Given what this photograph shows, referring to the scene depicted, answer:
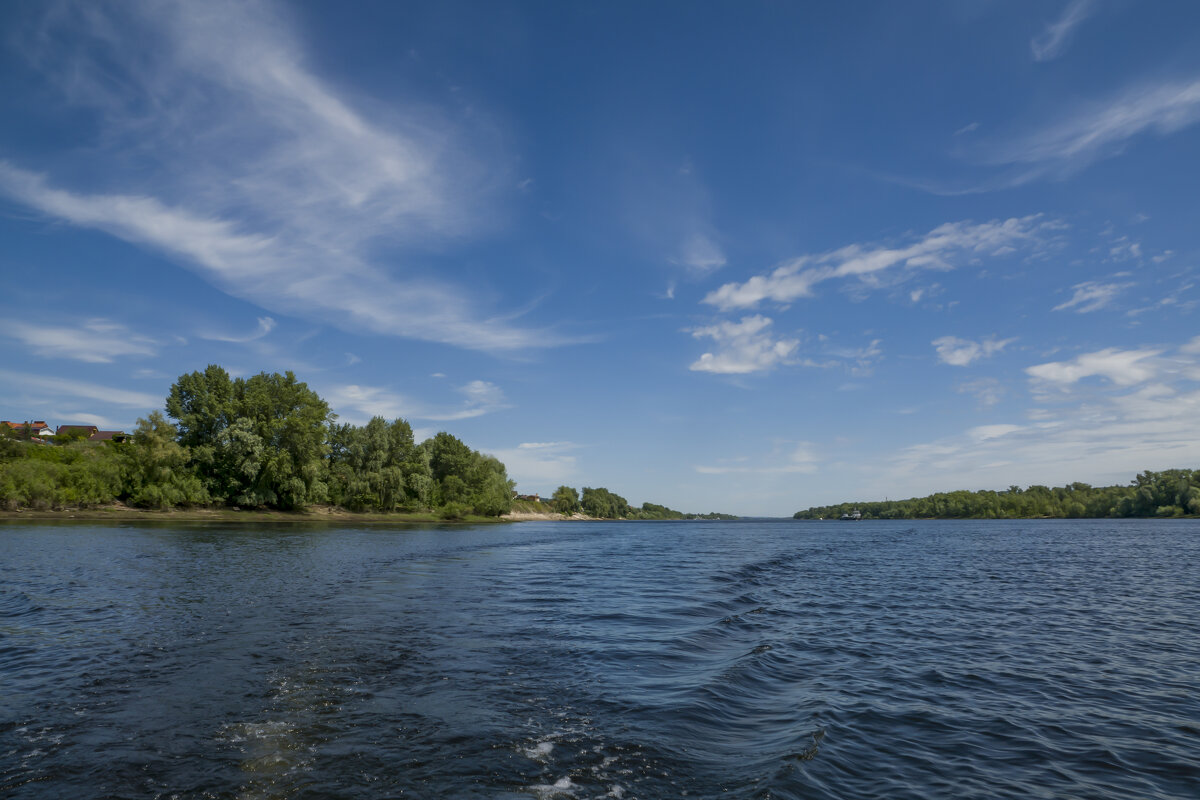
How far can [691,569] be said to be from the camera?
40.1m

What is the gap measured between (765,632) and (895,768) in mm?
10264

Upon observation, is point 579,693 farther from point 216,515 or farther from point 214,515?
point 216,515

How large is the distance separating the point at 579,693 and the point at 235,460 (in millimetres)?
93187

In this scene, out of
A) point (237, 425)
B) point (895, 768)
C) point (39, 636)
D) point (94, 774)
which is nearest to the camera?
point (94, 774)

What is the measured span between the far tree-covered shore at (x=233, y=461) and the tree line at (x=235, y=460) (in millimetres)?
156

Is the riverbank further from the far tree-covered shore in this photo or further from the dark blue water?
the dark blue water

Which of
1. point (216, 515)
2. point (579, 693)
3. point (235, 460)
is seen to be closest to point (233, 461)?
point (235, 460)

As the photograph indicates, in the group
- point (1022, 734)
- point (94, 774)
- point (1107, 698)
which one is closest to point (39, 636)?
point (94, 774)

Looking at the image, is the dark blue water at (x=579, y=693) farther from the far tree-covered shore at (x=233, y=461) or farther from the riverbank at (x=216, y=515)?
the far tree-covered shore at (x=233, y=461)

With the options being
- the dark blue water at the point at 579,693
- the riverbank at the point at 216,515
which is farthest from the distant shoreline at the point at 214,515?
the dark blue water at the point at 579,693

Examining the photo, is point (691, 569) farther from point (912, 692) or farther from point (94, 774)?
point (94, 774)

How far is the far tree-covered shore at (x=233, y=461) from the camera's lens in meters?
75.1

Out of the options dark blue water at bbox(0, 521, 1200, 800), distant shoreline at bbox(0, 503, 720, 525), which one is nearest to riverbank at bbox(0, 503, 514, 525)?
distant shoreline at bbox(0, 503, 720, 525)

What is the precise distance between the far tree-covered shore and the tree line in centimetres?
16
